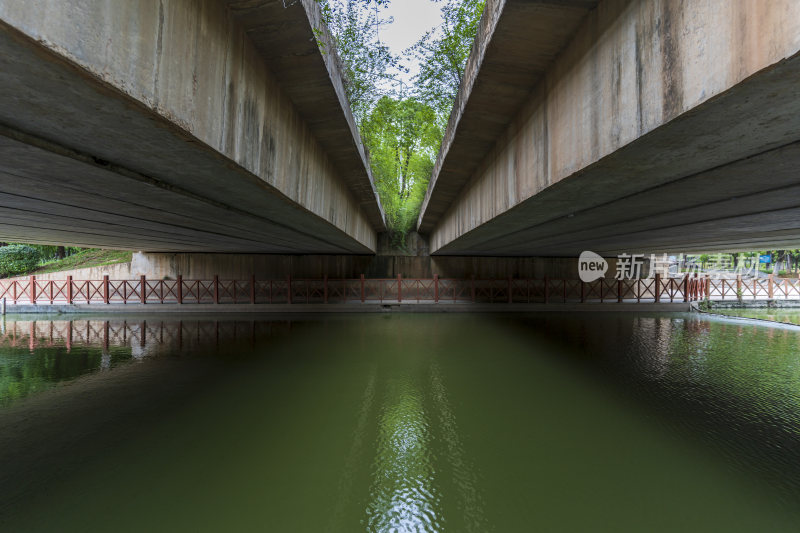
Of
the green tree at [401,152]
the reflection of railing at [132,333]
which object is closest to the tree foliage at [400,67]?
the green tree at [401,152]

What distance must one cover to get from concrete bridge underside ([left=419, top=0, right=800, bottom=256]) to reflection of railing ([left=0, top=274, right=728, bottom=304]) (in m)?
11.2

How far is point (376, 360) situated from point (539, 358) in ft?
12.0

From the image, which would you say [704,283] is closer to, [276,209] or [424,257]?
[424,257]

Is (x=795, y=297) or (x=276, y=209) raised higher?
(x=276, y=209)

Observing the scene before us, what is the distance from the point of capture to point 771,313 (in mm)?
15133

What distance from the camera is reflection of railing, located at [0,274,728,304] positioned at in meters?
15.1

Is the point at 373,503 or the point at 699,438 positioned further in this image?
the point at 699,438

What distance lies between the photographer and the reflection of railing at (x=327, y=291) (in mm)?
15113

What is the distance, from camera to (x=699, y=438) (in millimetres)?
3898

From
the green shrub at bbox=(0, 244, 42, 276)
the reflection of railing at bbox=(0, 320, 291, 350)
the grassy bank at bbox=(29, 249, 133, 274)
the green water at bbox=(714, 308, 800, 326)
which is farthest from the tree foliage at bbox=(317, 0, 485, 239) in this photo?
the green shrub at bbox=(0, 244, 42, 276)

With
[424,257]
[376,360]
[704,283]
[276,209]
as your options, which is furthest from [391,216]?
[704,283]

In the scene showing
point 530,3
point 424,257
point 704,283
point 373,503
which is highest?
point 530,3

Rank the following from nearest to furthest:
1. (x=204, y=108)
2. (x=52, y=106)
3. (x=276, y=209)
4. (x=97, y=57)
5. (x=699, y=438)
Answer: (x=97, y=57) < (x=52, y=106) < (x=204, y=108) < (x=699, y=438) < (x=276, y=209)

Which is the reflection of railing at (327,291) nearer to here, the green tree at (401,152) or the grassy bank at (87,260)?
the grassy bank at (87,260)
